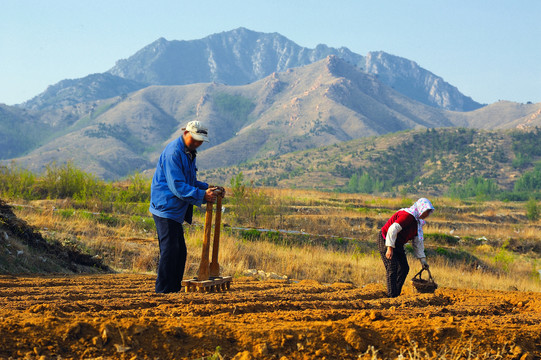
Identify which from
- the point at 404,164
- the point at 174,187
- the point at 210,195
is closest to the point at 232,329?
the point at 210,195

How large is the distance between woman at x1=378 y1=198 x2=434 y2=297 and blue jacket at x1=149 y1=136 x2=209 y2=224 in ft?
9.70

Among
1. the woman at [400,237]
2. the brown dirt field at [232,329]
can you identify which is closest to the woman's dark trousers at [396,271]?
the woman at [400,237]

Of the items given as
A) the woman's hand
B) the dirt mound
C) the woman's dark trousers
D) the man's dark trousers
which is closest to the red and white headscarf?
the woman's dark trousers

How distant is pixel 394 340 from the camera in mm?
4996

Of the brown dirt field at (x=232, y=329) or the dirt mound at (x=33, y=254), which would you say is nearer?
the brown dirt field at (x=232, y=329)

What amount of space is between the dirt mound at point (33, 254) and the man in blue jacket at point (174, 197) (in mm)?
4022

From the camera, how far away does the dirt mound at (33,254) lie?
10531 mm

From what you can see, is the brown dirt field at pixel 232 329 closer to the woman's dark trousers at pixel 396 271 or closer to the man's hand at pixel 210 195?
the man's hand at pixel 210 195

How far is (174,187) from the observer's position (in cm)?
716

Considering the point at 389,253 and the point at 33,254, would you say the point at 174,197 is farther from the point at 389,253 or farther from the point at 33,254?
the point at 33,254

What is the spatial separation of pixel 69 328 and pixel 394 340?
2.56m

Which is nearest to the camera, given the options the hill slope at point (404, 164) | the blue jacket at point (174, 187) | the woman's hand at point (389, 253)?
the blue jacket at point (174, 187)

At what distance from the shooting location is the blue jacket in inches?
281

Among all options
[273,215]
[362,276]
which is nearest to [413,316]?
[362,276]
